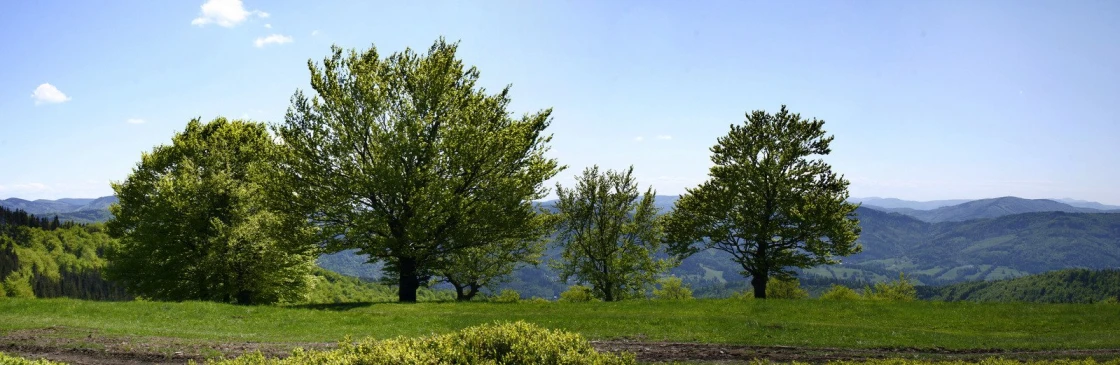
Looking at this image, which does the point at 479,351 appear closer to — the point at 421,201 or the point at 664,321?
the point at 664,321

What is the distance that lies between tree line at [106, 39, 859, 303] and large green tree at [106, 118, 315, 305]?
11cm

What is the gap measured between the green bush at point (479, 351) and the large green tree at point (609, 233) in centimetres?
3771

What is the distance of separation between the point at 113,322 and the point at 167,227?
1476 centimetres

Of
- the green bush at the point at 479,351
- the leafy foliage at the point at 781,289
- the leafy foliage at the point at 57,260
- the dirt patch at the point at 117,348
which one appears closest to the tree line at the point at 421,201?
the dirt patch at the point at 117,348

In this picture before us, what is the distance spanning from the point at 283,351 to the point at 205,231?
25.7m

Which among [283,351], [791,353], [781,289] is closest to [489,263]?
[283,351]

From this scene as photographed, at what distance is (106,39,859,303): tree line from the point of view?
30.8m

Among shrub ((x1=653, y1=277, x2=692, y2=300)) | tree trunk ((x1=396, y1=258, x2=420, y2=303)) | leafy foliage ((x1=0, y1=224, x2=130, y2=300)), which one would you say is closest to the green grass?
tree trunk ((x1=396, y1=258, x2=420, y2=303))

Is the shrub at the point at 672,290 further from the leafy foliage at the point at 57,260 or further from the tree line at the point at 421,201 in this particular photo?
the leafy foliage at the point at 57,260

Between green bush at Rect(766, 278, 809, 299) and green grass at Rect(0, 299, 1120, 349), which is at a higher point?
green grass at Rect(0, 299, 1120, 349)

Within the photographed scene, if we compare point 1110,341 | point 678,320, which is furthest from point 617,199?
point 1110,341

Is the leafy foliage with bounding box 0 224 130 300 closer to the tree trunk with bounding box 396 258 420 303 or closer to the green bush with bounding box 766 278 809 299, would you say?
the tree trunk with bounding box 396 258 420 303

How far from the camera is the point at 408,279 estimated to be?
35531mm

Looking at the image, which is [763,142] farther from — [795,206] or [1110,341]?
[1110,341]
